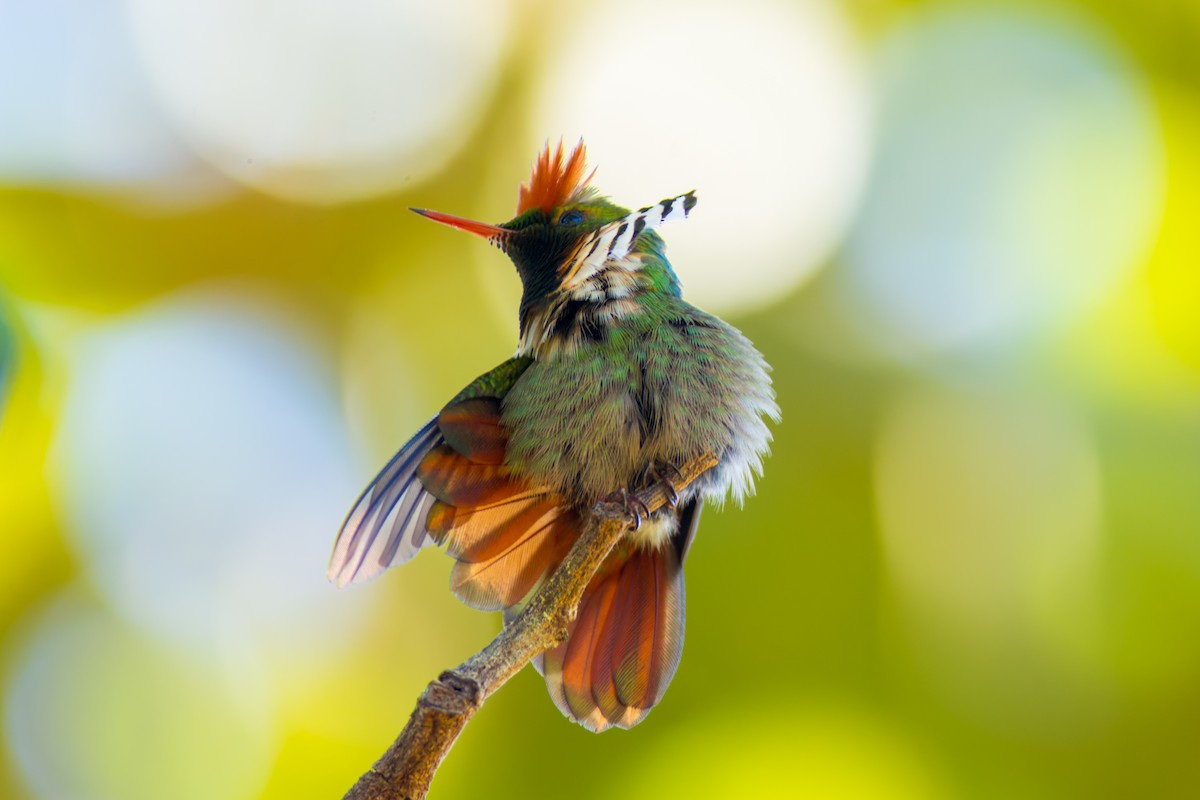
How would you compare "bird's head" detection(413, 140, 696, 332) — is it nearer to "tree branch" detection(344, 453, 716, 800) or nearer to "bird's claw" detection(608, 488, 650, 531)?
"bird's claw" detection(608, 488, 650, 531)

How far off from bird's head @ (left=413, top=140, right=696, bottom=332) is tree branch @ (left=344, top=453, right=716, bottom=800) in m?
0.68

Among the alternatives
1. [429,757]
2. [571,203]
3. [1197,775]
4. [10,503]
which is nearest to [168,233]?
[10,503]

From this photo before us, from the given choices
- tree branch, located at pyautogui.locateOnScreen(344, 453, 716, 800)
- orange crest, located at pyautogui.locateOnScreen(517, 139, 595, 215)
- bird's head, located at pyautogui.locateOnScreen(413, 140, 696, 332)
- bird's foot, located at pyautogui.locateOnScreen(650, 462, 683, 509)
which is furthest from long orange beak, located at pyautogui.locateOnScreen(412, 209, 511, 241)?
tree branch, located at pyautogui.locateOnScreen(344, 453, 716, 800)

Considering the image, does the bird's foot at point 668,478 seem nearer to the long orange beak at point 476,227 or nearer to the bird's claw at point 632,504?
the bird's claw at point 632,504

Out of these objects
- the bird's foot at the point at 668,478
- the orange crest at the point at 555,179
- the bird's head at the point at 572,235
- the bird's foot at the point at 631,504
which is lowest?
the bird's foot at the point at 631,504

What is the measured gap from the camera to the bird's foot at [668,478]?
2088mm

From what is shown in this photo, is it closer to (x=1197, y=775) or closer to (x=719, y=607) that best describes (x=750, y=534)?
(x=719, y=607)

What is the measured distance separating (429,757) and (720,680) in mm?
2713

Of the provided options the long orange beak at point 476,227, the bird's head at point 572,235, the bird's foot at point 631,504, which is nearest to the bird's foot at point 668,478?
the bird's foot at point 631,504

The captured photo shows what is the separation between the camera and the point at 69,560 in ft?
14.1

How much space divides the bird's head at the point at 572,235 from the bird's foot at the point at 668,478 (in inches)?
16.7

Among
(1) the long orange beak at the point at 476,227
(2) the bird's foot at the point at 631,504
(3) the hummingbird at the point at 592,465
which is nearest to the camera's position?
(2) the bird's foot at the point at 631,504

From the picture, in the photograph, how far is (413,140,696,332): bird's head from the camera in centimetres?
236

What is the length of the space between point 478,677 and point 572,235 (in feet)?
4.60
